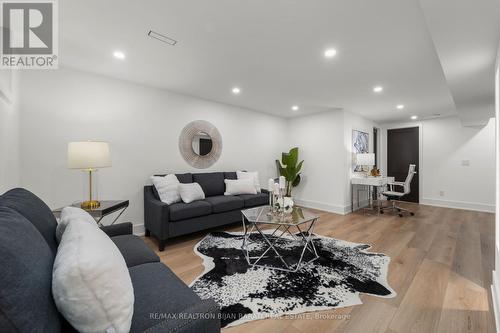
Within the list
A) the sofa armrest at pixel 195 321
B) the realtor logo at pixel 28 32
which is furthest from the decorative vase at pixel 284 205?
the realtor logo at pixel 28 32

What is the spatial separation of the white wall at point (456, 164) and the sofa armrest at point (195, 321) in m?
6.53

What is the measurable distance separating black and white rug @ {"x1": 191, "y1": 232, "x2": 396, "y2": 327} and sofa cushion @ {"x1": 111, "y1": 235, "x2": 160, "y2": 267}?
0.59 meters

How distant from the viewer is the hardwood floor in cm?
151

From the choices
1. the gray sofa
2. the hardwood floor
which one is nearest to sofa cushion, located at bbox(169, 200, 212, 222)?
the hardwood floor

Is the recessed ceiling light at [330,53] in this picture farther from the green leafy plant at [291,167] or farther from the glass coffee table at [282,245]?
the green leafy plant at [291,167]

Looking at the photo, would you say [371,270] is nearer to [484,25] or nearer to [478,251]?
[478,251]

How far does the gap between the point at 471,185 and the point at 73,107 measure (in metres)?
7.71

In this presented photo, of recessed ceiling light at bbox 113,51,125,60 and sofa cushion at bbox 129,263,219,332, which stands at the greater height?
recessed ceiling light at bbox 113,51,125,60

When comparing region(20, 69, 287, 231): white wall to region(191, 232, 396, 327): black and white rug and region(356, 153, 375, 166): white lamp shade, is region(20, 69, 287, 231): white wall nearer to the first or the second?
region(191, 232, 396, 327): black and white rug

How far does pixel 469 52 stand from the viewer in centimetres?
193

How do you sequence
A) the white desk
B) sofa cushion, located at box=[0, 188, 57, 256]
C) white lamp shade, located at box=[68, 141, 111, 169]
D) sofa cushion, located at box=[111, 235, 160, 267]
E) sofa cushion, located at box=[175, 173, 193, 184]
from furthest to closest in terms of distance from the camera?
the white desk, sofa cushion, located at box=[175, 173, 193, 184], white lamp shade, located at box=[68, 141, 111, 169], sofa cushion, located at box=[111, 235, 160, 267], sofa cushion, located at box=[0, 188, 57, 256]

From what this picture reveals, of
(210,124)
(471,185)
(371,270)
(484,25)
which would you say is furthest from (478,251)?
(210,124)

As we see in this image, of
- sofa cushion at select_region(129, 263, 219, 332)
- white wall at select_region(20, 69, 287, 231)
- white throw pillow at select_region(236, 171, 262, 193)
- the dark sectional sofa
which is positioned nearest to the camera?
sofa cushion at select_region(129, 263, 219, 332)

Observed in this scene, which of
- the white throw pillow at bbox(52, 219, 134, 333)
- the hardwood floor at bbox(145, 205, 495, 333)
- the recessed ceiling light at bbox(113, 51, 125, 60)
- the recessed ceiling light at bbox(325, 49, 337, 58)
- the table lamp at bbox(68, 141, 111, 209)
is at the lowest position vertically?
the hardwood floor at bbox(145, 205, 495, 333)
